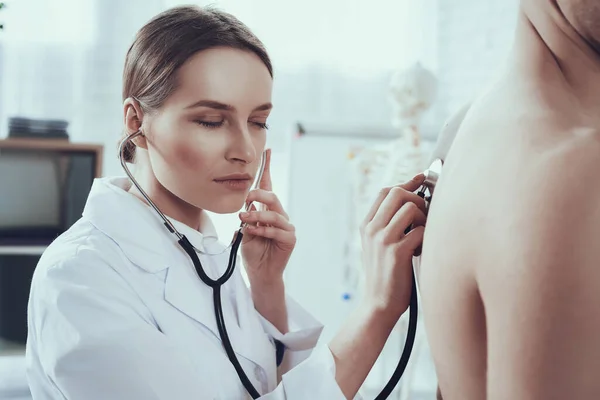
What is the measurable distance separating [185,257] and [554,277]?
553 mm

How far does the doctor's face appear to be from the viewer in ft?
2.62

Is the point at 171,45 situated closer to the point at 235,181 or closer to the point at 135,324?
the point at 235,181

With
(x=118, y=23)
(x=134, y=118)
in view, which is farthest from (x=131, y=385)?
(x=118, y=23)

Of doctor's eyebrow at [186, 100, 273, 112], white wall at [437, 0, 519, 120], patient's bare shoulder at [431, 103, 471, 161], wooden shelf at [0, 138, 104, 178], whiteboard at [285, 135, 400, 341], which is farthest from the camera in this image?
white wall at [437, 0, 519, 120]

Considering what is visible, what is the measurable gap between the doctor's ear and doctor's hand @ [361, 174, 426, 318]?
13.5 inches

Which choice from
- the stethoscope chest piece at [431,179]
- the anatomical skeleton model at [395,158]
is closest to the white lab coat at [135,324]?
the stethoscope chest piece at [431,179]

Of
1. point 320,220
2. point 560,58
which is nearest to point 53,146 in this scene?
point 320,220

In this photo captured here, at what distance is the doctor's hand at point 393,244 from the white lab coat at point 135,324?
114 millimetres

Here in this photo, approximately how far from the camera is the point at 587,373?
468 mm

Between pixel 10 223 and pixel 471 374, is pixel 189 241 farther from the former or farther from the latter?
pixel 10 223

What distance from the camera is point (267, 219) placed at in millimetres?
936

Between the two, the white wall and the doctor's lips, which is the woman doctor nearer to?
the doctor's lips

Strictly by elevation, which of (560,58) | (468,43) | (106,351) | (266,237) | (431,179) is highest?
(468,43)

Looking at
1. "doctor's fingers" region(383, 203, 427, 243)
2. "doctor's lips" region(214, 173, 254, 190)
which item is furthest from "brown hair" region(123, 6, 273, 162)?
"doctor's fingers" region(383, 203, 427, 243)
